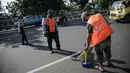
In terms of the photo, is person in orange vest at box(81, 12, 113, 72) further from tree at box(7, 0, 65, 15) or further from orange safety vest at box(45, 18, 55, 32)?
tree at box(7, 0, 65, 15)

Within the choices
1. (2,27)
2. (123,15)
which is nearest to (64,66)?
(123,15)

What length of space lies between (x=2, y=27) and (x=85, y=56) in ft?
75.3

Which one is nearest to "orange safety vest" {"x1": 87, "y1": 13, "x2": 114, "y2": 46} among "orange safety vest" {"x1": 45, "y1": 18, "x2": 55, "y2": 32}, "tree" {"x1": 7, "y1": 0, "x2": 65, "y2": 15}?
"orange safety vest" {"x1": 45, "y1": 18, "x2": 55, "y2": 32}

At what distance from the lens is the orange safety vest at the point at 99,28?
15.7 ft

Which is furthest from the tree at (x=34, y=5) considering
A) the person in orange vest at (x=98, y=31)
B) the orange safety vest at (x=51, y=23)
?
the person in orange vest at (x=98, y=31)

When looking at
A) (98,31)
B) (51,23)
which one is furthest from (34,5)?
(98,31)

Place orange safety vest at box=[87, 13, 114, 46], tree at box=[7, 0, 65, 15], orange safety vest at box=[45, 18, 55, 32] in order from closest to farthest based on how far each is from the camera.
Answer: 1. orange safety vest at box=[87, 13, 114, 46]
2. orange safety vest at box=[45, 18, 55, 32]
3. tree at box=[7, 0, 65, 15]

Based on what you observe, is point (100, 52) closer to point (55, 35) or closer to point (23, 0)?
point (55, 35)

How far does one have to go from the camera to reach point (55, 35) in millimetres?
8305

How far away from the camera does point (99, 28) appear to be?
480 centimetres

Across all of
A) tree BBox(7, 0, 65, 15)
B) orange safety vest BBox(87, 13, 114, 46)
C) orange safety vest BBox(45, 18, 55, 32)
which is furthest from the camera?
tree BBox(7, 0, 65, 15)

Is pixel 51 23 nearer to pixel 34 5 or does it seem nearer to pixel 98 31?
pixel 98 31

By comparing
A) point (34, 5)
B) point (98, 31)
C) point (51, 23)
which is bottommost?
point (98, 31)

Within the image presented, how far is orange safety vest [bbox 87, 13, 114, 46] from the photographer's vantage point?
478cm
